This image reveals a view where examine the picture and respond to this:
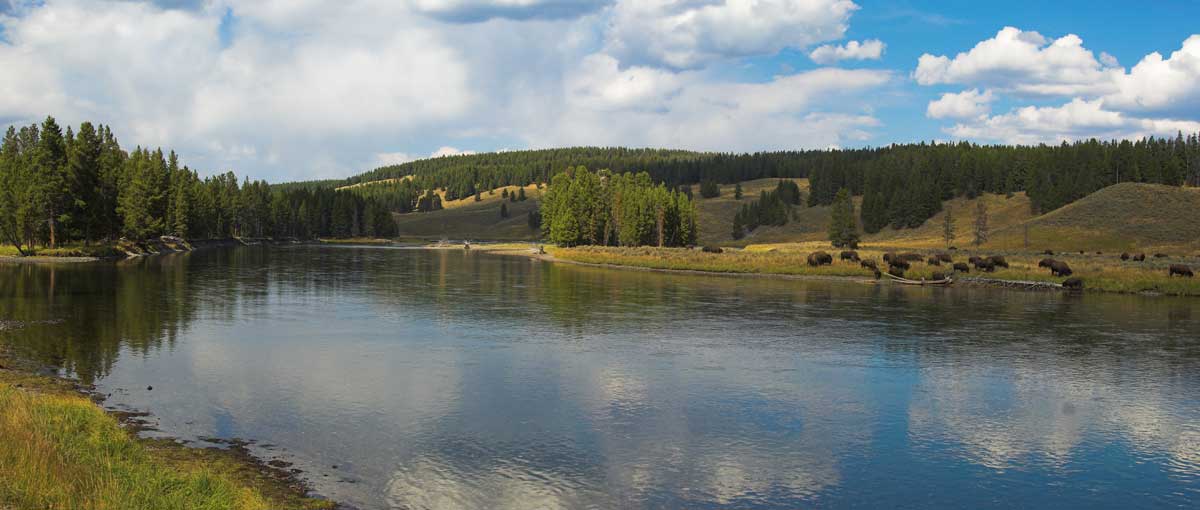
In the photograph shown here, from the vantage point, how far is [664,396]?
73.6 ft

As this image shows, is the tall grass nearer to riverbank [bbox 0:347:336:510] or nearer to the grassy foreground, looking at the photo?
riverbank [bbox 0:347:336:510]

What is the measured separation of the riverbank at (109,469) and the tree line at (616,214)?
394 feet

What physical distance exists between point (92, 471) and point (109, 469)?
10.0 inches

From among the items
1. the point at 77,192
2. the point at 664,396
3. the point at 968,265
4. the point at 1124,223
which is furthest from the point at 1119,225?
the point at 77,192

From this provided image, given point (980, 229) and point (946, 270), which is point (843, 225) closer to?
point (980, 229)

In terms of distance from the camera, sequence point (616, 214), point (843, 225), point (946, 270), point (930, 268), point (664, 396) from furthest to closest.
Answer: point (843, 225), point (616, 214), point (930, 268), point (946, 270), point (664, 396)

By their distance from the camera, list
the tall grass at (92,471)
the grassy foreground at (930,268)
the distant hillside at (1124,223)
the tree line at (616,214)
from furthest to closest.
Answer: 1. the tree line at (616,214)
2. the distant hillside at (1124,223)
3. the grassy foreground at (930,268)
4. the tall grass at (92,471)

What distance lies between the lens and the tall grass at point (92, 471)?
11148 mm

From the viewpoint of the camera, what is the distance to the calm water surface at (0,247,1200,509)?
49.7 feet

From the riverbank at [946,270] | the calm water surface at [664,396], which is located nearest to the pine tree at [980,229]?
the riverbank at [946,270]

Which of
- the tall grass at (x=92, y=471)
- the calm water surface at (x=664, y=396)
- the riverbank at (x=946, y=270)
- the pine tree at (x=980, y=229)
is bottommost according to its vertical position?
the calm water surface at (x=664, y=396)

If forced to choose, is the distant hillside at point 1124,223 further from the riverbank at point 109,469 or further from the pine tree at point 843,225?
the riverbank at point 109,469

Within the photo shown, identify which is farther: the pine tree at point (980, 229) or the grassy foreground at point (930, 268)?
the pine tree at point (980, 229)

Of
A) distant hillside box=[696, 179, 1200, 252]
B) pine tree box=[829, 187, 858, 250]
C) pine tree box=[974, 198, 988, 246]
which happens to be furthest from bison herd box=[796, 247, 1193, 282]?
pine tree box=[829, 187, 858, 250]
